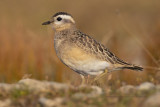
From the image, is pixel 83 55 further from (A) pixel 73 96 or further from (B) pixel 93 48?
(A) pixel 73 96

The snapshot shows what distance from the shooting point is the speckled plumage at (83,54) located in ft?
32.2

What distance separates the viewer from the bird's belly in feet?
32.0

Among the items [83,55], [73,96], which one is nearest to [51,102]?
[73,96]

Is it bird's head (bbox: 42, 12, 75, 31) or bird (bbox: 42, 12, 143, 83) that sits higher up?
bird's head (bbox: 42, 12, 75, 31)

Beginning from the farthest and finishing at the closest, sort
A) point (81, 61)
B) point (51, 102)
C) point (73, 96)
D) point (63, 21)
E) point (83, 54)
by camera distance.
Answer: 1. point (63, 21)
2. point (83, 54)
3. point (81, 61)
4. point (73, 96)
5. point (51, 102)

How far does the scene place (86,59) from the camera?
9.87m

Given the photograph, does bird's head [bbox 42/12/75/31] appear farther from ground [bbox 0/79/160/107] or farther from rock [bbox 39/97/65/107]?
rock [bbox 39/97/65/107]

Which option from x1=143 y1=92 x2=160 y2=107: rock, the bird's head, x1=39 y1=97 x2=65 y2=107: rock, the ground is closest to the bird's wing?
the bird's head

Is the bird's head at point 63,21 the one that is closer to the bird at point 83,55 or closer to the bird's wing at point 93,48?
the bird at point 83,55

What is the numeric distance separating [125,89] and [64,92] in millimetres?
989

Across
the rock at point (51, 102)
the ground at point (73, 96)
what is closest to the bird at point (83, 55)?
the ground at point (73, 96)

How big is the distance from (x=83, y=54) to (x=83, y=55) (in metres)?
0.03

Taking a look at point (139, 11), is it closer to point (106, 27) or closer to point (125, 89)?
point (106, 27)

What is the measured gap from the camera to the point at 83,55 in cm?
987
